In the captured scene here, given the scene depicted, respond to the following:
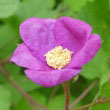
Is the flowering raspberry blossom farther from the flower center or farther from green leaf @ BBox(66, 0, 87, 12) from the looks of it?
green leaf @ BBox(66, 0, 87, 12)

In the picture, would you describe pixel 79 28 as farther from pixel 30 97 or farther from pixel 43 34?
pixel 30 97

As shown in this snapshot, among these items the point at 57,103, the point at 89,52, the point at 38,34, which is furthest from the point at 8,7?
the point at 89,52

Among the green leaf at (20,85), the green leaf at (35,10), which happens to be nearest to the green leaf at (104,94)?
the green leaf at (20,85)

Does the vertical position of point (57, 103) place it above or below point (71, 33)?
below

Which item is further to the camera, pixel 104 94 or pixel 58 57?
pixel 58 57

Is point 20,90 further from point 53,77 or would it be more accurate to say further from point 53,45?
point 53,77

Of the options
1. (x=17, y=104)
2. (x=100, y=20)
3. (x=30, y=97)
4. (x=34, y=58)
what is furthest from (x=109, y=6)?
(x=17, y=104)

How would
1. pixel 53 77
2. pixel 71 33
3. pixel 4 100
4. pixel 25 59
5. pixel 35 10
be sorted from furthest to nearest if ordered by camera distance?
1. pixel 35 10
2. pixel 4 100
3. pixel 71 33
4. pixel 25 59
5. pixel 53 77

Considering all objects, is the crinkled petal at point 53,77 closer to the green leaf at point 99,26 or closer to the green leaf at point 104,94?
the green leaf at point 104,94
